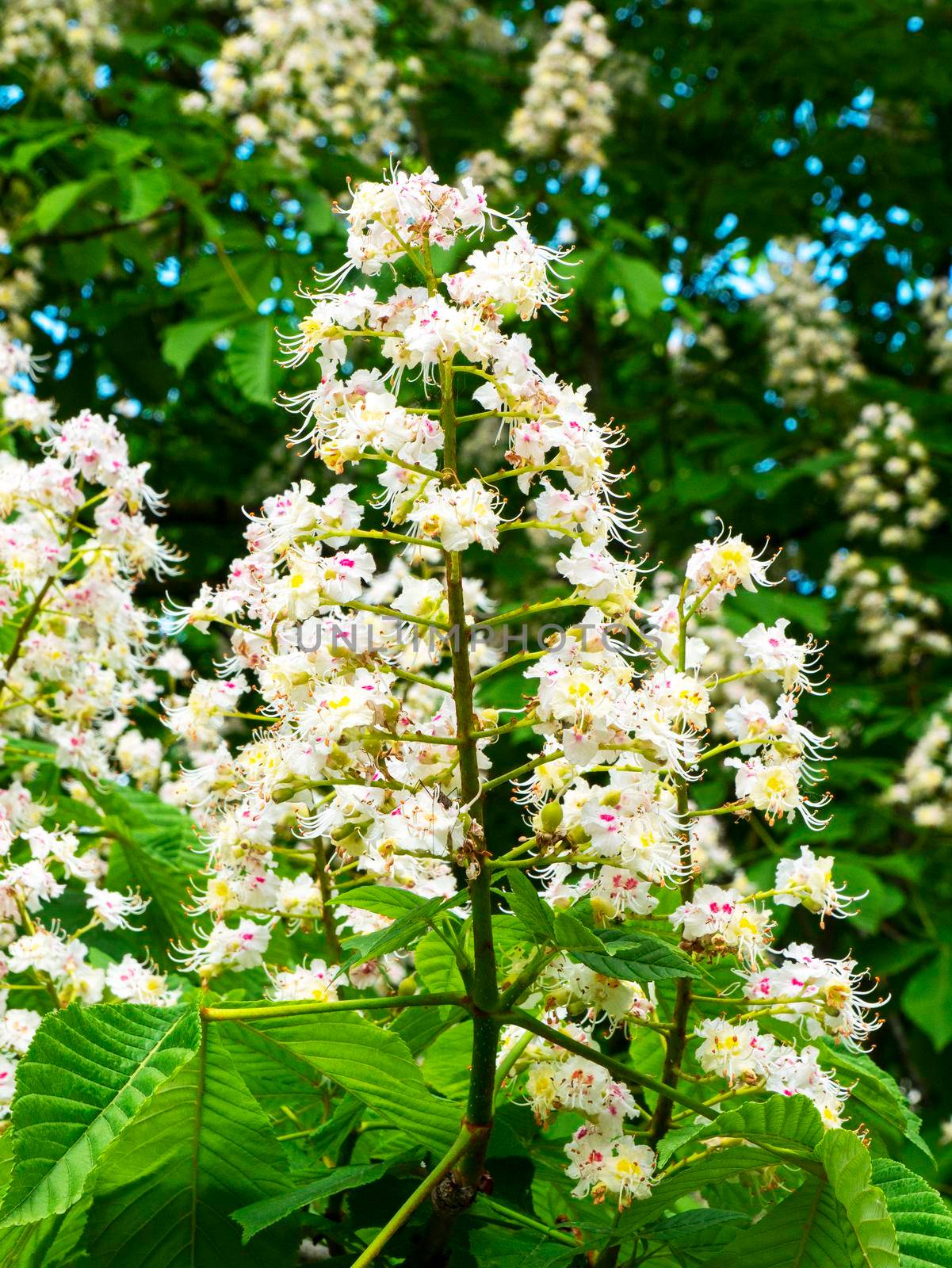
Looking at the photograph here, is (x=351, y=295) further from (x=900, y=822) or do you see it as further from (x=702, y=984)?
(x=900, y=822)

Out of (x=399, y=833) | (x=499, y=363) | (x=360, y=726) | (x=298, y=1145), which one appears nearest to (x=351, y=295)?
(x=499, y=363)

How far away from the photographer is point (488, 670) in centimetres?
140

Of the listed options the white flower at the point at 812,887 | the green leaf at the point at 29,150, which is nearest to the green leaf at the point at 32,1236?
the white flower at the point at 812,887

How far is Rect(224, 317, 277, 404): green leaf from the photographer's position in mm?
3865

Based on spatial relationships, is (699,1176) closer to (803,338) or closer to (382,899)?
(382,899)

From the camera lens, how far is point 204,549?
4.95m

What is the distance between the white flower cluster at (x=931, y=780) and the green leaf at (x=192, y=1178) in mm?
3649

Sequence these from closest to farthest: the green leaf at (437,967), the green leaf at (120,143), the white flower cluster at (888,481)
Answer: the green leaf at (437,967), the green leaf at (120,143), the white flower cluster at (888,481)

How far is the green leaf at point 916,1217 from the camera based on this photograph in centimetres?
126

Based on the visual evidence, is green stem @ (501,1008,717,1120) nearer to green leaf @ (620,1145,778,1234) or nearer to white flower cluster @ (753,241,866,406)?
green leaf @ (620,1145,778,1234)

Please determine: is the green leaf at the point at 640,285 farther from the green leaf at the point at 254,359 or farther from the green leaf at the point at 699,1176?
the green leaf at the point at 699,1176

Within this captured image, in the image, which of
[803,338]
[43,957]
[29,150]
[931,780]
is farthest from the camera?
[803,338]

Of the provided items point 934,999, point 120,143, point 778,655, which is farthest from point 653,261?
point 778,655

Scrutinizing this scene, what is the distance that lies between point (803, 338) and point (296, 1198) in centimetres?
516
